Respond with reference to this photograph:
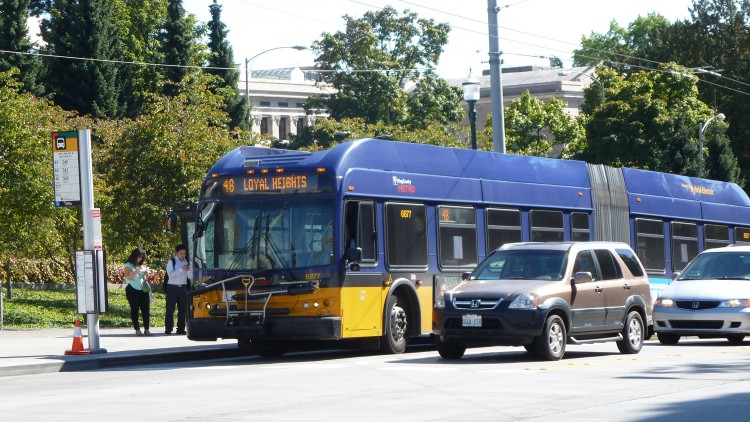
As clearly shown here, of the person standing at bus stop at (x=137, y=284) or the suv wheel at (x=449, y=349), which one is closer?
the suv wheel at (x=449, y=349)

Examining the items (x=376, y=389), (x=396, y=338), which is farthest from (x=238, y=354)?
(x=376, y=389)

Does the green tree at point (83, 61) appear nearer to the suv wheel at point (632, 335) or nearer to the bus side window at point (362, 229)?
the bus side window at point (362, 229)

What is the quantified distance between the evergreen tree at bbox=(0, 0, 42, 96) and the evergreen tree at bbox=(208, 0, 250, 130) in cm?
1619

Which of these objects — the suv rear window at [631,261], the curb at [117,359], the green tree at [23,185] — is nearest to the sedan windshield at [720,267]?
the suv rear window at [631,261]

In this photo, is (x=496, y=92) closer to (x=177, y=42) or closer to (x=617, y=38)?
(x=177, y=42)

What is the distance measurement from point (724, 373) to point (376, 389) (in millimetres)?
4179

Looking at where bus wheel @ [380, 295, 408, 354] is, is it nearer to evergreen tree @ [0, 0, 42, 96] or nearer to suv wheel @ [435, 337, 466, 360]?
suv wheel @ [435, 337, 466, 360]

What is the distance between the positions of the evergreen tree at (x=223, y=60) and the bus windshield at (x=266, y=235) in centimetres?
5391

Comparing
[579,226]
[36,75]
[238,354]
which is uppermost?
[36,75]

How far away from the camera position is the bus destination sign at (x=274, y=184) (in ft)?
63.4

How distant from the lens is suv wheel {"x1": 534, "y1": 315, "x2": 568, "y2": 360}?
701 inches

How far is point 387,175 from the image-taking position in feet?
66.7

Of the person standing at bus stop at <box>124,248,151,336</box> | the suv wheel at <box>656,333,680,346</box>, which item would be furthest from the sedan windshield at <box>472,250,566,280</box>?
the person standing at bus stop at <box>124,248,151,336</box>

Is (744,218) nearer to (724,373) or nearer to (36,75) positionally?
(724,373)
